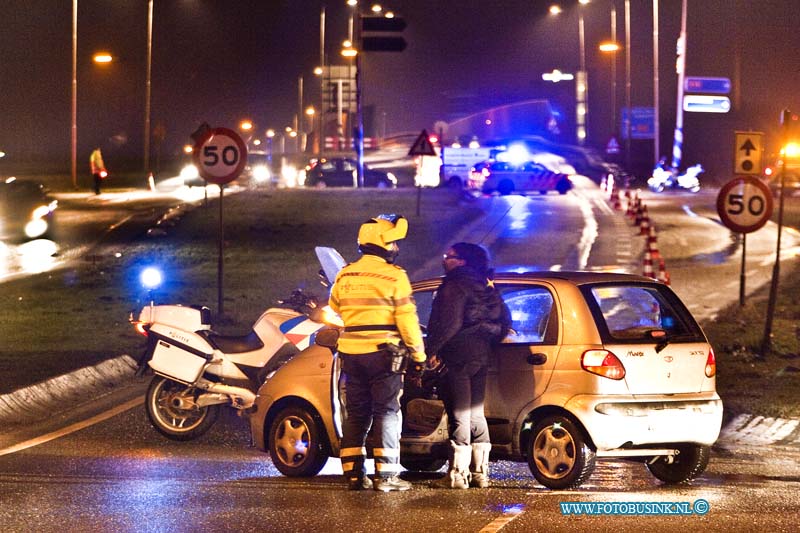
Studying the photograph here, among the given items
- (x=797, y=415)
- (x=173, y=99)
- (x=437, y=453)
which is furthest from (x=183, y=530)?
(x=173, y=99)

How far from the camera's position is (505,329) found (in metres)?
8.58

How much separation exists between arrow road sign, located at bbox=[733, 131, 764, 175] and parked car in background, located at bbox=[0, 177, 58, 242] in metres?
19.0

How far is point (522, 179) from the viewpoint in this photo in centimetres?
4597

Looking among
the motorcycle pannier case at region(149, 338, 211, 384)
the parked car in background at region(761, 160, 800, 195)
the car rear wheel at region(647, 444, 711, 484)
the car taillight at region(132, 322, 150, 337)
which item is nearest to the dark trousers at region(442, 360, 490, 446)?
the car rear wheel at region(647, 444, 711, 484)

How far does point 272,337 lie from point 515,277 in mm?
2199

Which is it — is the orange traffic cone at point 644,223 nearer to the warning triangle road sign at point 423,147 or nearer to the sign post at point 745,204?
the warning triangle road sign at point 423,147

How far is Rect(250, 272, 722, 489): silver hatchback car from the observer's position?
8.20m

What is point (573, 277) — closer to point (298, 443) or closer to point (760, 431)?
point (298, 443)

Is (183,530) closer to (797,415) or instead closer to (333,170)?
(797,415)

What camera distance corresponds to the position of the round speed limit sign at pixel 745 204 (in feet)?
52.1

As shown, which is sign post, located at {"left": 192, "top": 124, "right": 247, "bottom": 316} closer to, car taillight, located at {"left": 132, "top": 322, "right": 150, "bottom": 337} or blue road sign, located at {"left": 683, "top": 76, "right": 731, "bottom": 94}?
car taillight, located at {"left": 132, "top": 322, "right": 150, "bottom": 337}

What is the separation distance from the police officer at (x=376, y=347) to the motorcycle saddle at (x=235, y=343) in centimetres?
192

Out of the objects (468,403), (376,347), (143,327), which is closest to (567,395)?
(468,403)

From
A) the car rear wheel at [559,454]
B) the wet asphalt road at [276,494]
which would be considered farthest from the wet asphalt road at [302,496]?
the car rear wheel at [559,454]
